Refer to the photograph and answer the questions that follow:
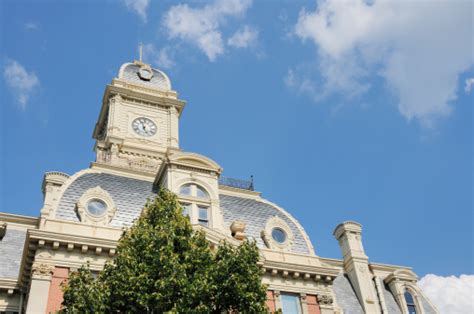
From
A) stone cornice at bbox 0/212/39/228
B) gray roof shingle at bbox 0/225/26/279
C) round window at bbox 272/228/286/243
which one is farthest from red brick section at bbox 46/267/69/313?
round window at bbox 272/228/286/243

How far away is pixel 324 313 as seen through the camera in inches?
1011

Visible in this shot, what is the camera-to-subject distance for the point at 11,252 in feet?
83.3

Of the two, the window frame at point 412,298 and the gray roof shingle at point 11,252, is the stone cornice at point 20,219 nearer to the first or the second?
the gray roof shingle at point 11,252

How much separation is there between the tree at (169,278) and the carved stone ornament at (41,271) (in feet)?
15.6

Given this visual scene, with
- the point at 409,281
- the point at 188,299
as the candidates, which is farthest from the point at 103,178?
the point at 409,281

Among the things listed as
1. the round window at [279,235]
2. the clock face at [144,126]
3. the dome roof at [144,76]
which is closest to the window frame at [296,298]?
the round window at [279,235]

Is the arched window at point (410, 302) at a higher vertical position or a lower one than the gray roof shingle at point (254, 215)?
lower

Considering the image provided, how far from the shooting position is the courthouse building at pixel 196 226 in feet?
73.2

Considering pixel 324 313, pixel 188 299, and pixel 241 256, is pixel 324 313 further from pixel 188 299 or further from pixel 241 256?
pixel 188 299

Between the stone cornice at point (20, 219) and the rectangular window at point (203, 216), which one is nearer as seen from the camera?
the rectangular window at point (203, 216)

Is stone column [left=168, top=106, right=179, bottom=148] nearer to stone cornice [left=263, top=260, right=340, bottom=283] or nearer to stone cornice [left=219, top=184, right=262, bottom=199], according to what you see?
stone cornice [left=219, top=184, right=262, bottom=199]

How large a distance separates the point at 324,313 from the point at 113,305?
1268 centimetres

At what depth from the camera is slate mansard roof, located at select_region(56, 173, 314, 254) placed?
24.8m

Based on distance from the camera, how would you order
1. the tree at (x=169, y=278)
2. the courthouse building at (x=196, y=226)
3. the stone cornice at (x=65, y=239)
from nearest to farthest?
the tree at (x=169, y=278) < the stone cornice at (x=65, y=239) < the courthouse building at (x=196, y=226)
